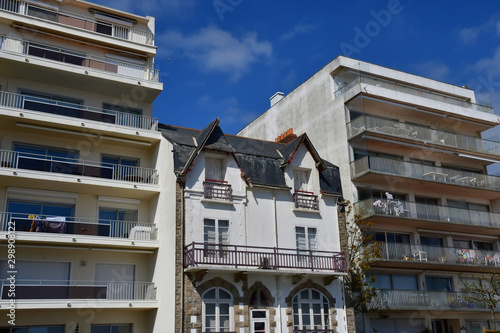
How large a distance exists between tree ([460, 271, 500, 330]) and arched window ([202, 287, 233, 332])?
53.0 ft

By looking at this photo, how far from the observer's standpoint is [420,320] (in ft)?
109

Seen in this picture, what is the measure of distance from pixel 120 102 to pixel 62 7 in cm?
617

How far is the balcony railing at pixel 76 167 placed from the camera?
25172mm

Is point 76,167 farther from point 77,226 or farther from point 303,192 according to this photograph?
point 303,192

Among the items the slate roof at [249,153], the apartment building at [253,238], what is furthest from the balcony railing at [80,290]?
the slate roof at [249,153]

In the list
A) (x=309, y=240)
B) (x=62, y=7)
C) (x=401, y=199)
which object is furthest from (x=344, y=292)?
(x=62, y=7)

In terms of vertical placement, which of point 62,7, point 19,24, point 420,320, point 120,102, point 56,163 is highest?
point 62,7

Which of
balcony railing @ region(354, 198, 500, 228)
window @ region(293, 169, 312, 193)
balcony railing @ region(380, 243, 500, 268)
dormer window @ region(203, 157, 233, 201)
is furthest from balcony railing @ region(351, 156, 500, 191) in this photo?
dormer window @ region(203, 157, 233, 201)

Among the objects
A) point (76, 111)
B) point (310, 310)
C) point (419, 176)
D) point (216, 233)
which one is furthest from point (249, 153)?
point (419, 176)

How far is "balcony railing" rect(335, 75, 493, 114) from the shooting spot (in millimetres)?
35562

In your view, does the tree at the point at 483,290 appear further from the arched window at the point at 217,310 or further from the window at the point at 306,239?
the arched window at the point at 217,310

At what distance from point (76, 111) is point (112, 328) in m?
11.0

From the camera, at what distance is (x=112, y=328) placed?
1014 inches

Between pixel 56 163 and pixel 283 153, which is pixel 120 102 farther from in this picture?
pixel 283 153
